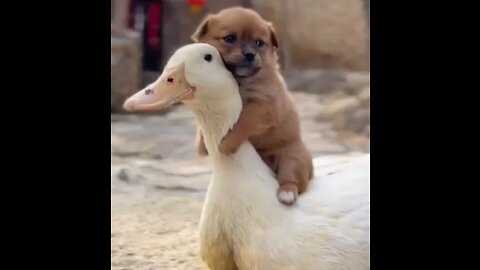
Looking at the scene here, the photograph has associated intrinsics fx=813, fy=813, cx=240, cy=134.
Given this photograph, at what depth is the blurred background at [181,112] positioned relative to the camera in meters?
2.07

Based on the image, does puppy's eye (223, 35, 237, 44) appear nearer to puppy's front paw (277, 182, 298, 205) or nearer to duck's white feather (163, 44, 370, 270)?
duck's white feather (163, 44, 370, 270)

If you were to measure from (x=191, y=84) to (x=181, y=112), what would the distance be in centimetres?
326

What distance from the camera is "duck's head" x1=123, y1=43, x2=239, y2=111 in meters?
1.25

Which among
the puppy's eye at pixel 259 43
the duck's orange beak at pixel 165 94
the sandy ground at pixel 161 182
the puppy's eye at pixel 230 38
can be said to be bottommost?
the sandy ground at pixel 161 182

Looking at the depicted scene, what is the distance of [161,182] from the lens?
2.81 m

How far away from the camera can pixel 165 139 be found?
3725 millimetres

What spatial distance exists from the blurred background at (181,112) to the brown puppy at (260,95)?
0.48 metres

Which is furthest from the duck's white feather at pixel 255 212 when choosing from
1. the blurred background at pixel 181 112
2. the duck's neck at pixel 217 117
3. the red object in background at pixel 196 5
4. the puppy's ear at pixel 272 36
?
the red object in background at pixel 196 5

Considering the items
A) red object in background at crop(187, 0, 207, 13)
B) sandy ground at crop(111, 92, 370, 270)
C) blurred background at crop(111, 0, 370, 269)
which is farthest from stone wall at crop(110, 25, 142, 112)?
red object in background at crop(187, 0, 207, 13)

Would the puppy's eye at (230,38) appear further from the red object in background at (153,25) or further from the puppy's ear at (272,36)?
the red object in background at (153,25)

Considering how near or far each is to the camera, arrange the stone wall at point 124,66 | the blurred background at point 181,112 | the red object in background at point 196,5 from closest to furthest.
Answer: the blurred background at point 181,112 < the stone wall at point 124,66 < the red object in background at point 196,5

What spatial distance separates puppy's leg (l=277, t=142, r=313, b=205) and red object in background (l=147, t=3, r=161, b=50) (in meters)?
4.09

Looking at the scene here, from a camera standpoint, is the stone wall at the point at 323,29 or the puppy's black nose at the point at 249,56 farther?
the stone wall at the point at 323,29
